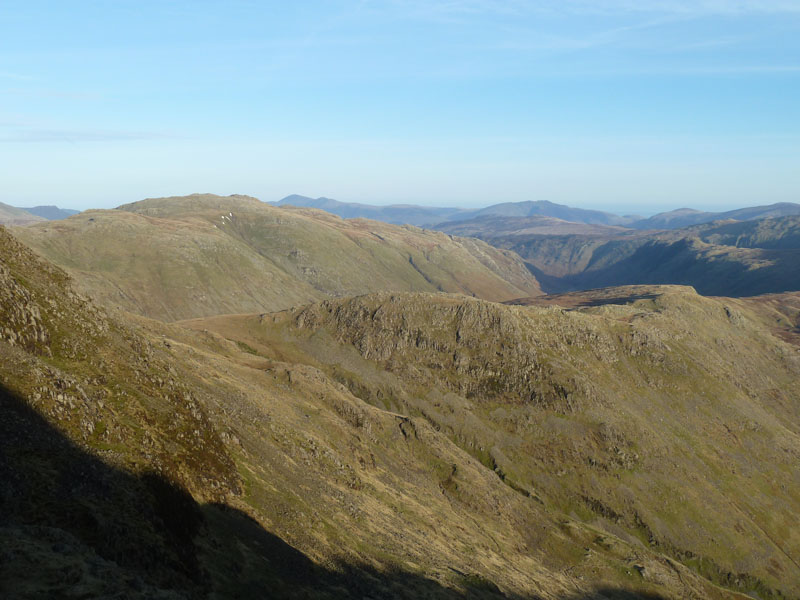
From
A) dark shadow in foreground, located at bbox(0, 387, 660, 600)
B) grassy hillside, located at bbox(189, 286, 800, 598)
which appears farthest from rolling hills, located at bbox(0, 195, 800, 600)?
grassy hillside, located at bbox(189, 286, 800, 598)

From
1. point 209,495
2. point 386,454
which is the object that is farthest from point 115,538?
point 386,454

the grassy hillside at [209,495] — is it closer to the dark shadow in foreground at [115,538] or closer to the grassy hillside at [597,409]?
the dark shadow in foreground at [115,538]

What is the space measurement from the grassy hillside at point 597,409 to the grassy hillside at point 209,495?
95.3 feet

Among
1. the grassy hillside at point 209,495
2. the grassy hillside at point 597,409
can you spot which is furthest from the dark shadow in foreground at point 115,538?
the grassy hillside at point 597,409

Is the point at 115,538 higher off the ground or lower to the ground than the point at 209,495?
higher

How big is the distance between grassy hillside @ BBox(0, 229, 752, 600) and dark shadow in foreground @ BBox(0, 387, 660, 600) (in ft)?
0.36

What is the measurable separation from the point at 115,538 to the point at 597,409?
137253mm

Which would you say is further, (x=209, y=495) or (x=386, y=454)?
(x=386, y=454)

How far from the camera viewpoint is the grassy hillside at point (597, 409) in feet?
402

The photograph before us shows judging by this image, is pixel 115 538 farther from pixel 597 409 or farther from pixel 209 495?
pixel 597 409

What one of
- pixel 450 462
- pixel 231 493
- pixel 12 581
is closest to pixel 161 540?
pixel 12 581

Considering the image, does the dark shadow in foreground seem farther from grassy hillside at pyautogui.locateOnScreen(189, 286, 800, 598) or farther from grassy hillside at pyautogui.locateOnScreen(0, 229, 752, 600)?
grassy hillside at pyautogui.locateOnScreen(189, 286, 800, 598)

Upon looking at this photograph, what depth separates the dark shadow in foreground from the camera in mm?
22609

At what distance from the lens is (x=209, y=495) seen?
136 ft
